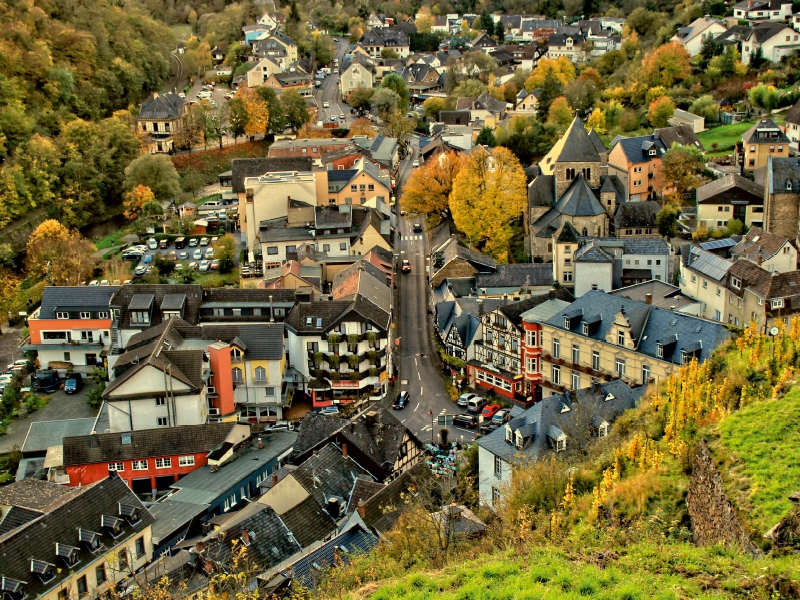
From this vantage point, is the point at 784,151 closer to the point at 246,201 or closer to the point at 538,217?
the point at 538,217

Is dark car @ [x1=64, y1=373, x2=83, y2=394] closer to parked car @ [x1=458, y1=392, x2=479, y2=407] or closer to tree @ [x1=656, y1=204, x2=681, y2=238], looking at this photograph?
parked car @ [x1=458, y1=392, x2=479, y2=407]

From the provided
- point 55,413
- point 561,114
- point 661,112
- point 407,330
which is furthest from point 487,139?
point 55,413

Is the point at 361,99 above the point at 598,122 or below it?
above

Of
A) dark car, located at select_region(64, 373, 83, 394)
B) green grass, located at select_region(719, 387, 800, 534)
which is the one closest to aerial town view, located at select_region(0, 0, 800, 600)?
green grass, located at select_region(719, 387, 800, 534)

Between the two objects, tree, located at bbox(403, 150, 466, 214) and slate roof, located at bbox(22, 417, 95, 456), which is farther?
tree, located at bbox(403, 150, 466, 214)

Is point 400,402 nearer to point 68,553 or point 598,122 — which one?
point 68,553

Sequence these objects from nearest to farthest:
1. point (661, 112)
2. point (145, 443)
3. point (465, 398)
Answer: point (145, 443), point (465, 398), point (661, 112)

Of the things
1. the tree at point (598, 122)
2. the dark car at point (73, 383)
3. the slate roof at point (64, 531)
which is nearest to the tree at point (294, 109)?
the tree at point (598, 122)
